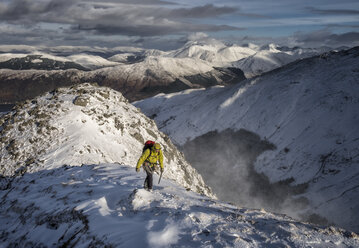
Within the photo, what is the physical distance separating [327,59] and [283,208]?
146 feet

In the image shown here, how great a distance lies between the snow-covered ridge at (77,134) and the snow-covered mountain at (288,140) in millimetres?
13636

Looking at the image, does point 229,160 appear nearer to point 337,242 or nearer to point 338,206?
point 338,206

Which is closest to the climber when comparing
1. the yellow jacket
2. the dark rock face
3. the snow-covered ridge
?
the yellow jacket

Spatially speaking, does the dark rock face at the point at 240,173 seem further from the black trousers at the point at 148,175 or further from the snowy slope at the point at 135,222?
the black trousers at the point at 148,175

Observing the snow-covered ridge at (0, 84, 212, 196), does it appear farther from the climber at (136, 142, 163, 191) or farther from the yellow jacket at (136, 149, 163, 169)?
the yellow jacket at (136, 149, 163, 169)

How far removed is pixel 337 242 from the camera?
386 inches

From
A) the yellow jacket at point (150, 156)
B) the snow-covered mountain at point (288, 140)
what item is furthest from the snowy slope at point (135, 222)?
the snow-covered mountain at point (288, 140)

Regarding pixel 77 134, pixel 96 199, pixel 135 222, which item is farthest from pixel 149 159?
pixel 77 134

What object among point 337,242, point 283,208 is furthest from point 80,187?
point 283,208

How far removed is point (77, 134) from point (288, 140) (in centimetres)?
3795

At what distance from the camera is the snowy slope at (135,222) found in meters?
9.61

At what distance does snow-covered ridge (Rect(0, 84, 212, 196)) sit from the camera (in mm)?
24620

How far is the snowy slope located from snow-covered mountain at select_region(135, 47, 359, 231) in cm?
2777

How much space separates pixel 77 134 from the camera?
27.6 meters
